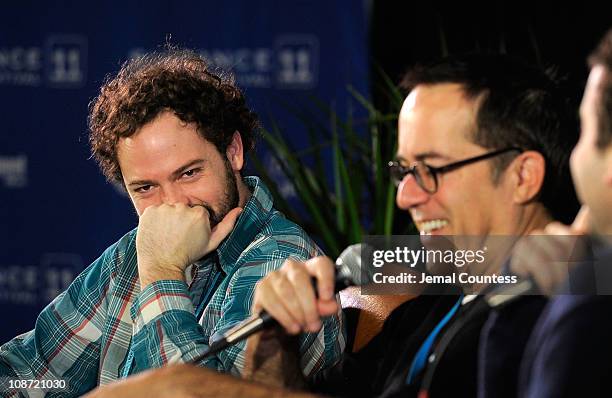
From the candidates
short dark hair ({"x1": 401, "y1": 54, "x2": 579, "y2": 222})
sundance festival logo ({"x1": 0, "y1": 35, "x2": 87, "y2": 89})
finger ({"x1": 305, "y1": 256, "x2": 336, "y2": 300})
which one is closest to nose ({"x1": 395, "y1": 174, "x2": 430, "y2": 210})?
short dark hair ({"x1": 401, "y1": 54, "x2": 579, "y2": 222})

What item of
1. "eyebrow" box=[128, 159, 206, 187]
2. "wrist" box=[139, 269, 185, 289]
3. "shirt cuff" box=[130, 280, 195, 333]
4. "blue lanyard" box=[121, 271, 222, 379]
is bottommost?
"blue lanyard" box=[121, 271, 222, 379]

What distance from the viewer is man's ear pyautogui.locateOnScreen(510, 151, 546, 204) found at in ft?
6.28

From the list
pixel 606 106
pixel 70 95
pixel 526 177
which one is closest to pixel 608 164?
pixel 606 106

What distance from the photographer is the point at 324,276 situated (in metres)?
1.77

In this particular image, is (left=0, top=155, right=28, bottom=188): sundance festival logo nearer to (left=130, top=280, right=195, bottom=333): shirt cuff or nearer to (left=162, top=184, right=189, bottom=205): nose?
(left=162, top=184, right=189, bottom=205): nose

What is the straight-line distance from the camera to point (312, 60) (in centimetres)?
434

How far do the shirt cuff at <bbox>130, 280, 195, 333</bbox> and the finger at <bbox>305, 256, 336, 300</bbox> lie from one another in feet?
1.94

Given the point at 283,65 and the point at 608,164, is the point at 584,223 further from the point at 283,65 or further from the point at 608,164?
the point at 283,65

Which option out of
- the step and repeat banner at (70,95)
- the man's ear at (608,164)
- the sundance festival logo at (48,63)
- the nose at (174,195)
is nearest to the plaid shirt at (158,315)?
the nose at (174,195)

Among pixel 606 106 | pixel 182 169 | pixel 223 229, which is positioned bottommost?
pixel 223 229

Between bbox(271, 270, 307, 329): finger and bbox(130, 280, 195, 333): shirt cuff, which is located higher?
bbox(271, 270, 307, 329): finger

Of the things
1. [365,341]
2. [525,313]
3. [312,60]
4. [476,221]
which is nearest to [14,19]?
[312,60]

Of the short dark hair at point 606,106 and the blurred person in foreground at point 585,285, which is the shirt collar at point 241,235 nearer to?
the blurred person in foreground at point 585,285

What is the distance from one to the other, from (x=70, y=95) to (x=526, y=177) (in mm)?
3169
